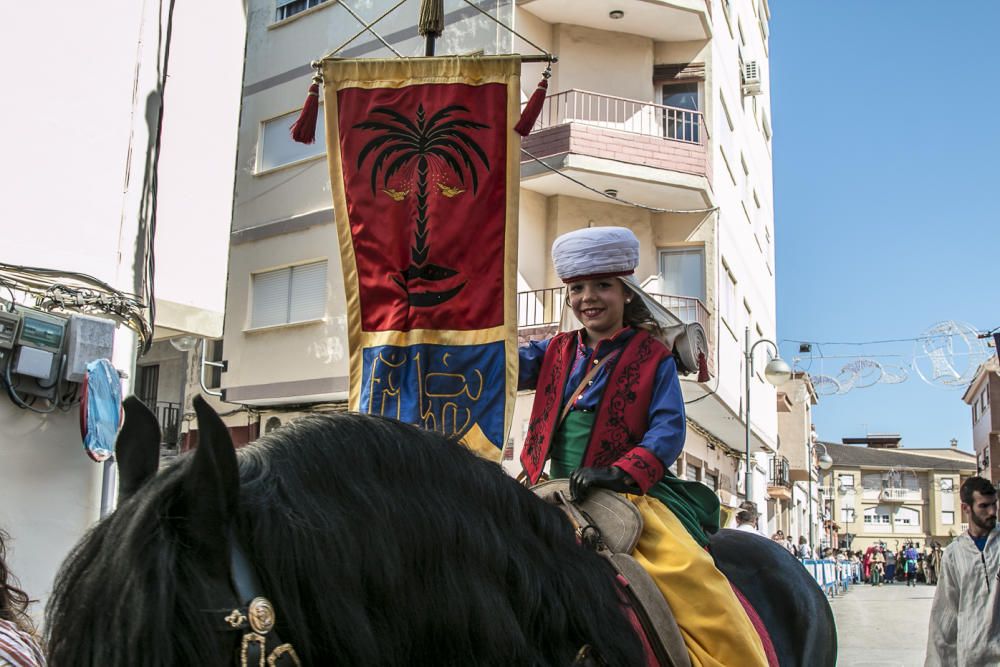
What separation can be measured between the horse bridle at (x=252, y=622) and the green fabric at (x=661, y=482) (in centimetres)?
170

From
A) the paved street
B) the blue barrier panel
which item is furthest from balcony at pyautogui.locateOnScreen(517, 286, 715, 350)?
the blue barrier panel

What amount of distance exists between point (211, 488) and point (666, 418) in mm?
1809

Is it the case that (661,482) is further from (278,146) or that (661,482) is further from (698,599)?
(278,146)

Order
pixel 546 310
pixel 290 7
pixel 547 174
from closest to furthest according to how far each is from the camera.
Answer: pixel 547 174 → pixel 546 310 → pixel 290 7

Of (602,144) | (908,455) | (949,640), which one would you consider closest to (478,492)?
(949,640)

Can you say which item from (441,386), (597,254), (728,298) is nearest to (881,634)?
(728,298)

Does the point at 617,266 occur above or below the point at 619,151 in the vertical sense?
below

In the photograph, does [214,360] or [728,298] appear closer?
[214,360]

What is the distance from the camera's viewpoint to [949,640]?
673 centimetres

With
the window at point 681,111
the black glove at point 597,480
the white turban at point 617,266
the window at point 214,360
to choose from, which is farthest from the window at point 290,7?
the black glove at point 597,480

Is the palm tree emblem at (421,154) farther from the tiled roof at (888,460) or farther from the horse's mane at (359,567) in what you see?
the tiled roof at (888,460)

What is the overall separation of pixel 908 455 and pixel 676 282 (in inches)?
3148

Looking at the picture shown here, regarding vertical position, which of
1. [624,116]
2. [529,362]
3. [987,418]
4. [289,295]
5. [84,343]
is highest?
[624,116]

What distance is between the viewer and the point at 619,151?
17047mm
